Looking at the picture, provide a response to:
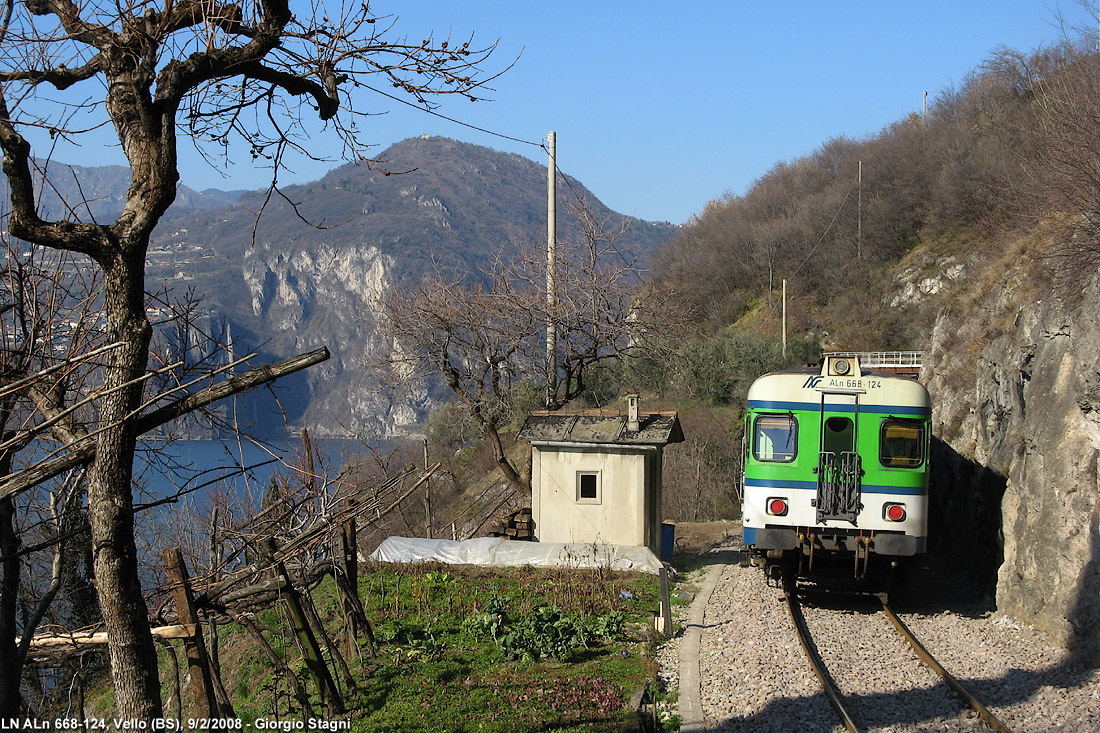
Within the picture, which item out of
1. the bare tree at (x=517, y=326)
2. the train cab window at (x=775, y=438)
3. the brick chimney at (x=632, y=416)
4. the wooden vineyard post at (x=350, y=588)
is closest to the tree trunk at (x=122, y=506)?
the wooden vineyard post at (x=350, y=588)

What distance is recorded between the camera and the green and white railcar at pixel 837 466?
1268cm

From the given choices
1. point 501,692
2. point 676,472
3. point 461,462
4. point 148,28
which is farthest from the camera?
point 461,462

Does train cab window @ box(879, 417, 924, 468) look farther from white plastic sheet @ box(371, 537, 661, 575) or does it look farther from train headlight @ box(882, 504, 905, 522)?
white plastic sheet @ box(371, 537, 661, 575)

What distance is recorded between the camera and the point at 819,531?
505 inches

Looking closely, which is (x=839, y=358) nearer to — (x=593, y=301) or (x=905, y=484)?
(x=905, y=484)

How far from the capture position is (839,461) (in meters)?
12.9

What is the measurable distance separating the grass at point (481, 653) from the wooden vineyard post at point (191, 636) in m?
2.22

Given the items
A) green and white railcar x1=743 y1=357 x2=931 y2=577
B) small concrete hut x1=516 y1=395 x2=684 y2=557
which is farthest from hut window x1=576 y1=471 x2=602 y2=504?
green and white railcar x1=743 y1=357 x2=931 y2=577

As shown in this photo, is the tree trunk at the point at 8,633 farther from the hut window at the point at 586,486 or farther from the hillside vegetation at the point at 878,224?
the hillside vegetation at the point at 878,224

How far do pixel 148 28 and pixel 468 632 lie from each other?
30.4 feet

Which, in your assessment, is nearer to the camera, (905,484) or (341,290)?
(905,484)

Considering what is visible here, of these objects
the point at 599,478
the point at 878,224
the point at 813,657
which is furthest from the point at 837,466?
the point at 878,224

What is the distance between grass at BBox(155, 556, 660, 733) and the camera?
8.84 meters

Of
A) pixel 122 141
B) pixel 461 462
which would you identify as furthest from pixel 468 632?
pixel 461 462
